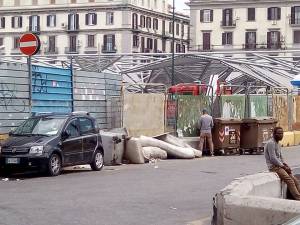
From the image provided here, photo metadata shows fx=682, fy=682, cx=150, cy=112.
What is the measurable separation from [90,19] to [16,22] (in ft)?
45.4

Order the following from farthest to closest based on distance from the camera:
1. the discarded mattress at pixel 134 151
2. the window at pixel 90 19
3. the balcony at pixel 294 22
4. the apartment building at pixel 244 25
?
the window at pixel 90 19 → the apartment building at pixel 244 25 → the balcony at pixel 294 22 → the discarded mattress at pixel 134 151

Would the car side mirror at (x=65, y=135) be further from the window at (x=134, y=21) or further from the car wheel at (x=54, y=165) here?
the window at (x=134, y=21)

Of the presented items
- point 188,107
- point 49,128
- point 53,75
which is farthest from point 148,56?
point 49,128

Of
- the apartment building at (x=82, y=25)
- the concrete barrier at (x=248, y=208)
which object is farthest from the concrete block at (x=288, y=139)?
the apartment building at (x=82, y=25)

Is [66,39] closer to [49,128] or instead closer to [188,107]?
[188,107]

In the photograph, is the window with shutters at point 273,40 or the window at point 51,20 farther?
the window at point 51,20

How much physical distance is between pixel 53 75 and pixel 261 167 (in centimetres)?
685

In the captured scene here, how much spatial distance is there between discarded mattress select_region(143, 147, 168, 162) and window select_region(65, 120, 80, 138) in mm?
3943

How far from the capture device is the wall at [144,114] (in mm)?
23609

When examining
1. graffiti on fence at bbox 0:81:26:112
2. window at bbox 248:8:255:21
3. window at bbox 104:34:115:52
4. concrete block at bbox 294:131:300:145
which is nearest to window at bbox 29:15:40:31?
window at bbox 104:34:115:52

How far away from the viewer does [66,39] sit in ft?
377

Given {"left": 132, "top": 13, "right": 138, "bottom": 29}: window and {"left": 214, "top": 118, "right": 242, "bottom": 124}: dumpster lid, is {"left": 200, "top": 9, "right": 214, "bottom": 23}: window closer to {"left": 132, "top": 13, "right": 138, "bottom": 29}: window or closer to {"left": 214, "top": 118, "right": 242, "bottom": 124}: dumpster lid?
{"left": 132, "top": 13, "right": 138, "bottom": 29}: window

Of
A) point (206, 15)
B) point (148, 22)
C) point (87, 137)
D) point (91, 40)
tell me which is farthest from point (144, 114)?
point (148, 22)

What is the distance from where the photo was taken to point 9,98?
62.1ft
